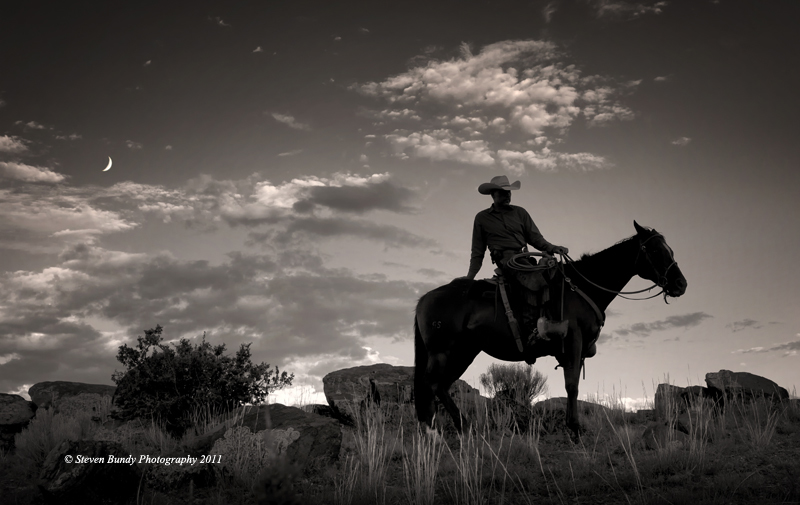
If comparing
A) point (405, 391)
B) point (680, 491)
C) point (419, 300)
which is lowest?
point (680, 491)

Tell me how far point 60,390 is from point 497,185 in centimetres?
1548

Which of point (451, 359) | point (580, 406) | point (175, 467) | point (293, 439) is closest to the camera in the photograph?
point (175, 467)

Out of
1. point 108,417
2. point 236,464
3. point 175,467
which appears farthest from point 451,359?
point 108,417

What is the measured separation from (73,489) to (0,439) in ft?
26.6

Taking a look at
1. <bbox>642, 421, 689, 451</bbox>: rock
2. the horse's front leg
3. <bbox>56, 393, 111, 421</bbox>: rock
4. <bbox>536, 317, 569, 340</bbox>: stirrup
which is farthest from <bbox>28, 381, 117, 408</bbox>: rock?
<bbox>642, 421, 689, 451</bbox>: rock

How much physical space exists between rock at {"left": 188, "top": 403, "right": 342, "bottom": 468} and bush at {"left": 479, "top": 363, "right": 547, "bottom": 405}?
7480mm

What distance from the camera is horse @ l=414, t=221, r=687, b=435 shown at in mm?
9617

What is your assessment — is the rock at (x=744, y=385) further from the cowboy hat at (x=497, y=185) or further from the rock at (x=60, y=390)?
the rock at (x=60, y=390)

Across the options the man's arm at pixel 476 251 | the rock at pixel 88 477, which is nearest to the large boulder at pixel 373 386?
the man's arm at pixel 476 251

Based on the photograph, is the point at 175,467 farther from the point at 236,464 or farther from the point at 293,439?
the point at 293,439

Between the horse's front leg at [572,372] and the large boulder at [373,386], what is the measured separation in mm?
3946

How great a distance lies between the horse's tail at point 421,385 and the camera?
32.1ft

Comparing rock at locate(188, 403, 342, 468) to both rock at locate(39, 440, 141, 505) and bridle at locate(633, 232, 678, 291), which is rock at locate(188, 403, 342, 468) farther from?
bridle at locate(633, 232, 678, 291)

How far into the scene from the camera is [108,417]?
532 inches
